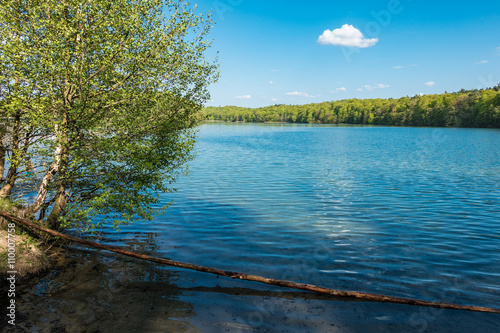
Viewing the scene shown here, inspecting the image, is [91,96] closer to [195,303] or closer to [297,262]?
[195,303]

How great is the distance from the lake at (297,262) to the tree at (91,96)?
3742 mm

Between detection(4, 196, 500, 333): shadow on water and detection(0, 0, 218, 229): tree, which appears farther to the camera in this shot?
detection(0, 0, 218, 229): tree

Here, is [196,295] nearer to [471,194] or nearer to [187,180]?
[187,180]

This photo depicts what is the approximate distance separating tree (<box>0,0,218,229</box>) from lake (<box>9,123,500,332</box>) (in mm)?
3742

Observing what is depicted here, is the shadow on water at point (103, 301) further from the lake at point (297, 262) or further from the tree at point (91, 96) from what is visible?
the tree at point (91, 96)

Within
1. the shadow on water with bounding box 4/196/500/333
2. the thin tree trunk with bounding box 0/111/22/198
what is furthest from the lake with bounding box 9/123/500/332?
the thin tree trunk with bounding box 0/111/22/198

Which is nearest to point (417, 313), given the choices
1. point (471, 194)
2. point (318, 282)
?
point (318, 282)

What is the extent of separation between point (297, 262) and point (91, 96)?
1338 centimetres

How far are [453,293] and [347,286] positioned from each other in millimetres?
4305

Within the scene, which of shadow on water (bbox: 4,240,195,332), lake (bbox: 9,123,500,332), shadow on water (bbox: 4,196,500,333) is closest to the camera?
shadow on water (bbox: 4,240,195,332)

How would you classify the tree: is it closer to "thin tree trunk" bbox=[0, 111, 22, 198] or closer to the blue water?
"thin tree trunk" bbox=[0, 111, 22, 198]

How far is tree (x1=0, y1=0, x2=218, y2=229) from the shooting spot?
14102 mm

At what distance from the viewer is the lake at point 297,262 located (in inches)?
455

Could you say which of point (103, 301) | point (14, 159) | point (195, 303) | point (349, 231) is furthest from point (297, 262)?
point (14, 159)
